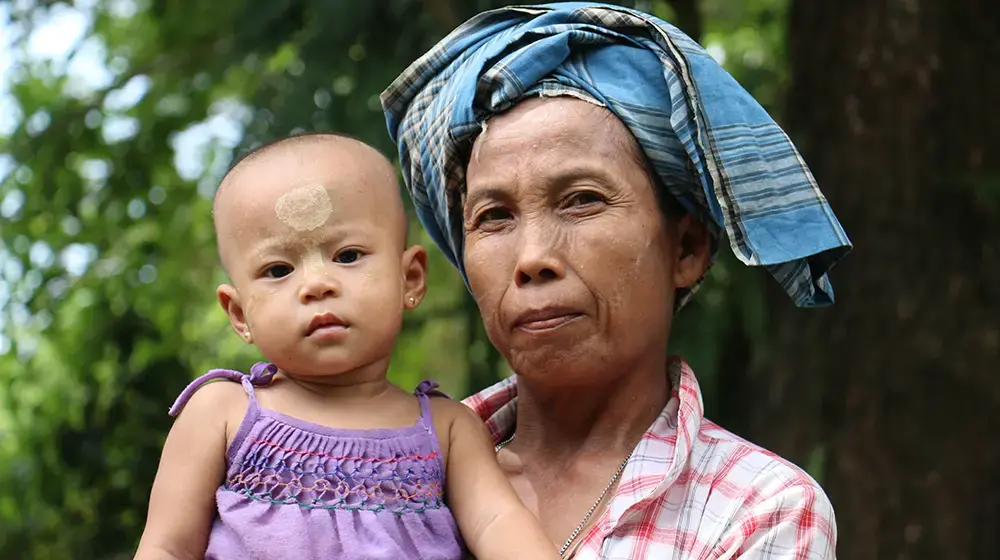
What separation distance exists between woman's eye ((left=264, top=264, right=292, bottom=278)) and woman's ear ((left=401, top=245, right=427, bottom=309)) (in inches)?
7.9

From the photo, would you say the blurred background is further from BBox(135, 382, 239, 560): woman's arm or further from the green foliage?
BBox(135, 382, 239, 560): woman's arm

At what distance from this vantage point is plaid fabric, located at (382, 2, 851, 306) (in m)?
2.22

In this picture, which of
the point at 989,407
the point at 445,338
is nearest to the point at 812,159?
the point at 989,407

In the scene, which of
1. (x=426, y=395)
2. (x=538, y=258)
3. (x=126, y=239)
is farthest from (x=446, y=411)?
(x=126, y=239)

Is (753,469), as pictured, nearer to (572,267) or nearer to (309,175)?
(572,267)

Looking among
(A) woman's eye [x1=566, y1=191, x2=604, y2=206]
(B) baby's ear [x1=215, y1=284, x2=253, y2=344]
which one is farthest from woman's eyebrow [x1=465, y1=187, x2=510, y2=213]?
(B) baby's ear [x1=215, y1=284, x2=253, y2=344]

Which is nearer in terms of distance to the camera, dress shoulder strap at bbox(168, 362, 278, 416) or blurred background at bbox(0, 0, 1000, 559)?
Result: dress shoulder strap at bbox(168, 362, 278, 416)

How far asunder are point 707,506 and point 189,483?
2.67 ft

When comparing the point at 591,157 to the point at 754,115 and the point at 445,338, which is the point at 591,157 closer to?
the point at 754,115

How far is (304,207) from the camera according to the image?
2039mm

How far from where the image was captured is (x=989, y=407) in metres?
3.98

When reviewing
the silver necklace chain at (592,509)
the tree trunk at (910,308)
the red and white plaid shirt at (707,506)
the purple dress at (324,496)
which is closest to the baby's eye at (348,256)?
the purple dress at (324,496)

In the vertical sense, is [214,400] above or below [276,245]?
below

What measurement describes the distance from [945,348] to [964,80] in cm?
81
